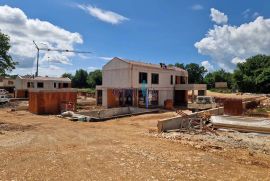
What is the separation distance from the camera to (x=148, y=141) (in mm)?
15320

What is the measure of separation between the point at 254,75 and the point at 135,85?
52.5 meters

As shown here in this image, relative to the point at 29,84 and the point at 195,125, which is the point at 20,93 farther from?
the point at 195,125

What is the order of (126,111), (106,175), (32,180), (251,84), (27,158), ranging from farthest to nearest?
1. (251,84)
2. (126,111)
3. (27,158)
4. (106,175)
5. (32,180)

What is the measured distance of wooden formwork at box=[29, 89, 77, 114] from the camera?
33.1 meters

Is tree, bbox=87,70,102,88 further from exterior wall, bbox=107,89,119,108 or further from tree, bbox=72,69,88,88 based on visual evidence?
exterior wall, bbox=107,89,119,108

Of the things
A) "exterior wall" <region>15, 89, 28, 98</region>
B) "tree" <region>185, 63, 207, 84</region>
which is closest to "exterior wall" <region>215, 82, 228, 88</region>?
"tree" <region>185, 63, 207, 84</region>

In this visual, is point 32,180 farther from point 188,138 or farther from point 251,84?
point 251,84

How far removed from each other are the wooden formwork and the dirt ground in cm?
1777

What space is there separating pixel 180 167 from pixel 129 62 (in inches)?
1153

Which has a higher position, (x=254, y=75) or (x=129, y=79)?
(x=254, y=75)

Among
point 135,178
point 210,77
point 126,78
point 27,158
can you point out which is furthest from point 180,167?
point 210,77

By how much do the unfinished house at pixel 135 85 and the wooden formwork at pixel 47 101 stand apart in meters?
6.81

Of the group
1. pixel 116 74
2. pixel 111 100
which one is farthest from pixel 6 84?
pixel 111 100

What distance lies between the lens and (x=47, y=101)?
33.6 metres
